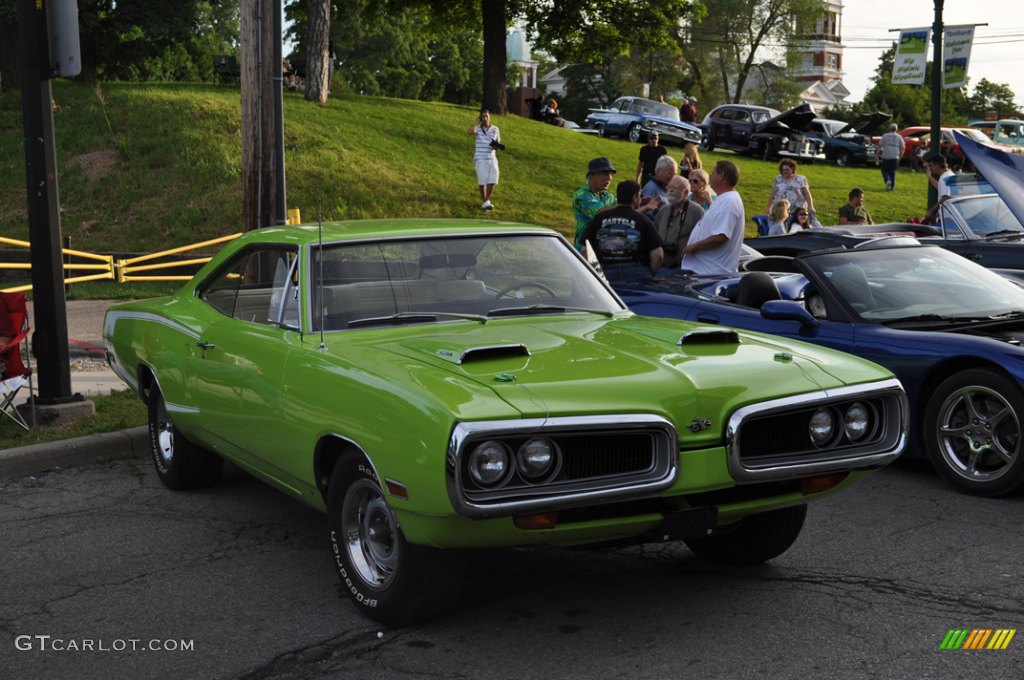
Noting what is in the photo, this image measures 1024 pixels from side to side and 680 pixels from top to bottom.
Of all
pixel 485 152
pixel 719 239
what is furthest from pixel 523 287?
pixel 485 152

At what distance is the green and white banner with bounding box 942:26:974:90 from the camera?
2216 centimetres

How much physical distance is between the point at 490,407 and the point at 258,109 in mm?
7212

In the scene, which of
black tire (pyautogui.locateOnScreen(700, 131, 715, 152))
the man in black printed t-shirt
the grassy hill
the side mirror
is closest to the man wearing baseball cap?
the man in black printed t-shirt

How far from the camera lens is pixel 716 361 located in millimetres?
4531

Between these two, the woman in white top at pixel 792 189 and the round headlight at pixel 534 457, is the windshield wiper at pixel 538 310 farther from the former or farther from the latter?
the woman in white top at pixel 792 189

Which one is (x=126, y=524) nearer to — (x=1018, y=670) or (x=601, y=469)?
(x=601, y=469)

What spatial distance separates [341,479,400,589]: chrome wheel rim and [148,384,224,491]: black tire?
83.2 inches

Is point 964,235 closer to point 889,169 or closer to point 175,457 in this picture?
point 175,457

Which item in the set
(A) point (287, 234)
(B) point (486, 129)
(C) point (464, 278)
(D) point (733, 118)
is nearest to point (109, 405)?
(A) point (287, 234)

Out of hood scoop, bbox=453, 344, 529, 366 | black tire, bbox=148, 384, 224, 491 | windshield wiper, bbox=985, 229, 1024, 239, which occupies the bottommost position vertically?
black tire, bbox=148, 384, 224, 491

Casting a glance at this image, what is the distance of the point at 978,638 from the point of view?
13.9 ft

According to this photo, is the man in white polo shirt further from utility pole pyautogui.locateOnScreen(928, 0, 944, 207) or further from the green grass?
utility pole pyautogui.locateOnScreen(928, 0, 944, 207)

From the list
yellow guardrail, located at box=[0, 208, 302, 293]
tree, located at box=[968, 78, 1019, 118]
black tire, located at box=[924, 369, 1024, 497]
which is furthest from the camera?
tree, located at box=[968, 78, 1019, 118]

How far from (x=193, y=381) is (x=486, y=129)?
50.8 ft
